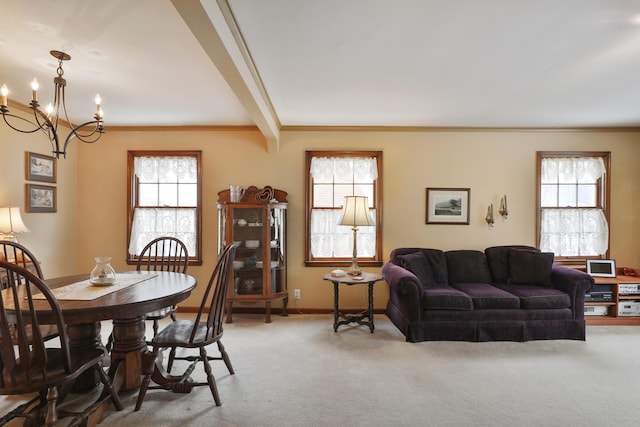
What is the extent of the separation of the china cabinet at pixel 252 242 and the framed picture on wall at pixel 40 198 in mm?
1932

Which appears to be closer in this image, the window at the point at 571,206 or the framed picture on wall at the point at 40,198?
the framed picture on wall at the point at 40,198

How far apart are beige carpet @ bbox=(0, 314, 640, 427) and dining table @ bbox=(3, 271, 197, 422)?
0.22 metres

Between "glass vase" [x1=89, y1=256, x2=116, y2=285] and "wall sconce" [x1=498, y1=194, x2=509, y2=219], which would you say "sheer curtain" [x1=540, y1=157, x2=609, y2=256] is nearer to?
"wall sconce" [x1=498, y1=194, x2=509, y2=219]

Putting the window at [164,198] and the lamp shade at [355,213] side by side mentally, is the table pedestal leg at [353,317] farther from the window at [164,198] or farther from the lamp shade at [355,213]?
the window at [164,198]

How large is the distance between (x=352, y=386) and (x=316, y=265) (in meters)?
2.06

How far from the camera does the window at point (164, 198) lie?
456cm

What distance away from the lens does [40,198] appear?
13.1ft

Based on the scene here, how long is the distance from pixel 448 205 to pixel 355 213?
1.40m

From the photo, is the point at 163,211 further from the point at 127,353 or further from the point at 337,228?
the point at 127,353

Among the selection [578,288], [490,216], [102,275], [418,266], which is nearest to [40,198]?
[102,275]

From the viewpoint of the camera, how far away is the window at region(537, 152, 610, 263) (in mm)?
4562

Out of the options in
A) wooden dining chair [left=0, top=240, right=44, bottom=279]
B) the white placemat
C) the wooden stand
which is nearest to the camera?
the white placemat

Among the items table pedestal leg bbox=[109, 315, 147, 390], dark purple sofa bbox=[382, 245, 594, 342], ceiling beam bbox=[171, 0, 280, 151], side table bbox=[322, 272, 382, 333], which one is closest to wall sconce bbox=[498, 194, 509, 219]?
dark purple sofa bbox=[382, 245, 594, 342]

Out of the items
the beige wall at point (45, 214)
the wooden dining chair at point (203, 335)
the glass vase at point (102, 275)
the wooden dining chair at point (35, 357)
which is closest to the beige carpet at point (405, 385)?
the wooden dining chair at point (203, 335)
